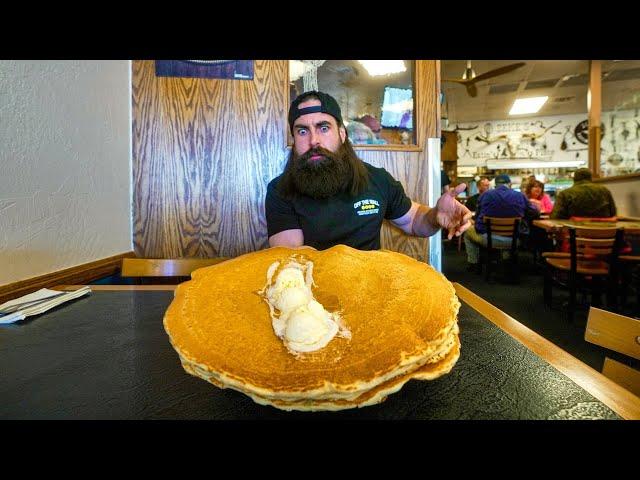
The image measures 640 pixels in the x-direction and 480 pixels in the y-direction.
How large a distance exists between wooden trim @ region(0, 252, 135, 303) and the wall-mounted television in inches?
71.2

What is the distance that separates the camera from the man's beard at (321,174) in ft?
5.62

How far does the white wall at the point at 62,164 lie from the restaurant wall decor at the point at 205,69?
0.75ft

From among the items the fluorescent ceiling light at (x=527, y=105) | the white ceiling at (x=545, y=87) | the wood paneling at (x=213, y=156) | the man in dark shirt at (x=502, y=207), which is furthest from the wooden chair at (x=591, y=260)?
the fluorescent ceiling light at (x=527, y=105)

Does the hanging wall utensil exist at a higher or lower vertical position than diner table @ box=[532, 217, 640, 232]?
higher

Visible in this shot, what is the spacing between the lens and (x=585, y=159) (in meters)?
8.95

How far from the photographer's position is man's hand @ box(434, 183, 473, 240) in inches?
43.6

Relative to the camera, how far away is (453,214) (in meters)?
1.21

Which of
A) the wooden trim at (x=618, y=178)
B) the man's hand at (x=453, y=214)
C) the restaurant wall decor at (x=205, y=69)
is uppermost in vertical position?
the restaurant wall decor at (x=205, y=69)

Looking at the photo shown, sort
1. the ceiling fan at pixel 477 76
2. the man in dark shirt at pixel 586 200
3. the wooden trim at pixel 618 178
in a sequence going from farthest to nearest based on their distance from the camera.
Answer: the ceiling fan at pixel 477 76 < the wooden trim at pixel 618 178 < the man in dark shirt at pixel 586 200

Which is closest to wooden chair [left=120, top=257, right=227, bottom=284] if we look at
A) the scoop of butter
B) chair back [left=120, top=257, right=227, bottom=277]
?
chair back [left=120, top=257, right=227, bottom=277]

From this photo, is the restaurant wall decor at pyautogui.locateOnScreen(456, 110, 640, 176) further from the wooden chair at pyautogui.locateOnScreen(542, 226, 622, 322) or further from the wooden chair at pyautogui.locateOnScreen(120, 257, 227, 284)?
the wooden chair at pyautogui.locateOnScreen(120, 257, 227, 284)

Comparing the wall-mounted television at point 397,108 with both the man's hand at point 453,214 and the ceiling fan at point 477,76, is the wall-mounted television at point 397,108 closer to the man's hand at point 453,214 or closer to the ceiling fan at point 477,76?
the man's hand at point 453,214
